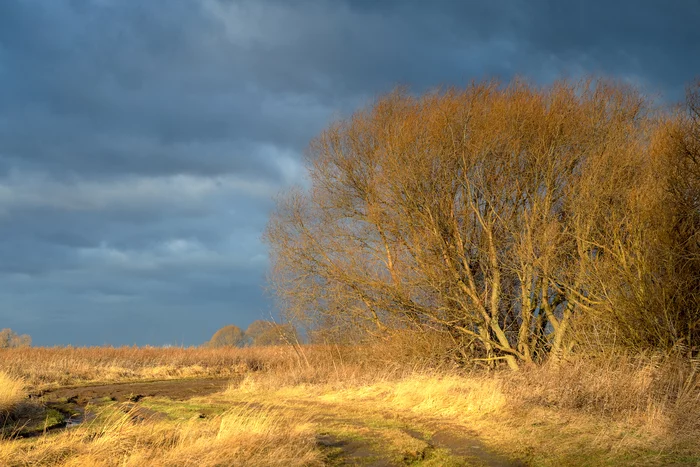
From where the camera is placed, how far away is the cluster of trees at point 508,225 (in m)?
12.0

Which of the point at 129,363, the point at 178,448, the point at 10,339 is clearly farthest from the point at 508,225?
the point at 10,339

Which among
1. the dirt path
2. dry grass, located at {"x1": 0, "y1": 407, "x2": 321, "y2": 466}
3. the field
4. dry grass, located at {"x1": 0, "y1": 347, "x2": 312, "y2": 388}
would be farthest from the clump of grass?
dry grass, located at {"x1": 0, "y1": 407, "x2": 321, "y2": 466}

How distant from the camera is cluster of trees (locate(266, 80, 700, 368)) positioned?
1196cm

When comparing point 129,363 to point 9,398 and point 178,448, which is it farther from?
point 178,448

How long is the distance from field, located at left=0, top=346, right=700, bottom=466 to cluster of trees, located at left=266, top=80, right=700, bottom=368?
1.26 metres

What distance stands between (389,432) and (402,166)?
8.65 metres

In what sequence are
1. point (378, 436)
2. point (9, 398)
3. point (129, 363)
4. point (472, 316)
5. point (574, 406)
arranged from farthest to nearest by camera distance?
point (129, 363) → point (472, 316) → point (9, 398) → point (574, 406) → point (378, 436)

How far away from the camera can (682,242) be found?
11555 millimetres

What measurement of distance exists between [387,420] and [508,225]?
23.3ft

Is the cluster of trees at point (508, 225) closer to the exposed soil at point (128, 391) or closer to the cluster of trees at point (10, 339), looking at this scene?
the exposed soil at point (128, 391)

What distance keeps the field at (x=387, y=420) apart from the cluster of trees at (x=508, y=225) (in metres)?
1.26

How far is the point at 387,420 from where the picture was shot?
9.98m

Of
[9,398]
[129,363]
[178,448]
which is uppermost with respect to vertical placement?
[129,363]

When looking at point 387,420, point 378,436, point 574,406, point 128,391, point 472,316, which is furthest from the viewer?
point 128,391
